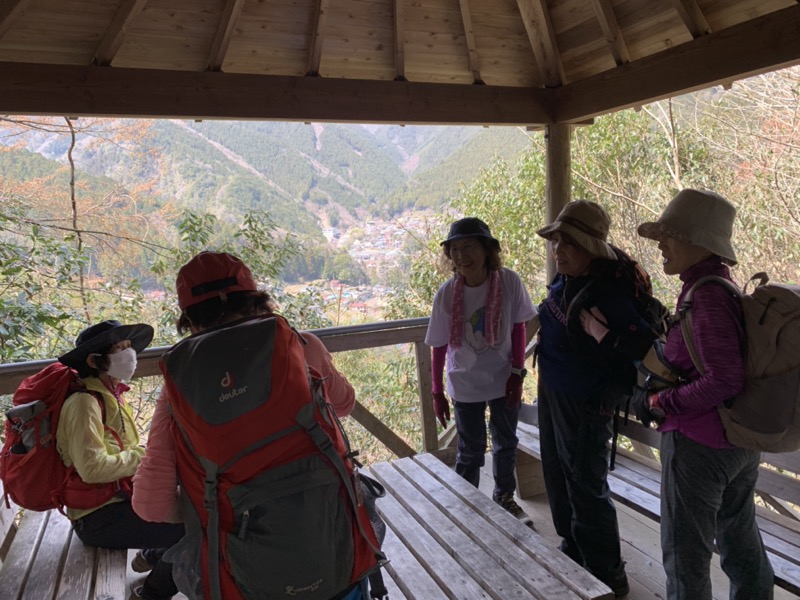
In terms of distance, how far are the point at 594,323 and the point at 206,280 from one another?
1422 millimetres

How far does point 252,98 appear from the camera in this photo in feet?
11.5

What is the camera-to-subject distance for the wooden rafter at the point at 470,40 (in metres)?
3.90

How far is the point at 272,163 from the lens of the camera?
1466 centimetres

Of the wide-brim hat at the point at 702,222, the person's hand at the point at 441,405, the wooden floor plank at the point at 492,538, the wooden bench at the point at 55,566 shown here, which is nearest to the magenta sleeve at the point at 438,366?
the person's hand at the point at 441,405

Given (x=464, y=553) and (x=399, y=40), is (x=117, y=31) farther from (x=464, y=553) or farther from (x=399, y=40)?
(x=464, y=553)

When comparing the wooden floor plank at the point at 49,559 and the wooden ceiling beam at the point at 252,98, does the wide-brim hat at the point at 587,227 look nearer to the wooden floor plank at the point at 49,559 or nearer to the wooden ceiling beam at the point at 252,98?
the wooden ceiling beam at the point at 252,98

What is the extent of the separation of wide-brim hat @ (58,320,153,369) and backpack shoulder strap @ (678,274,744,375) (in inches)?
79.3

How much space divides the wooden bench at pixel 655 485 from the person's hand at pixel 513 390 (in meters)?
0.50

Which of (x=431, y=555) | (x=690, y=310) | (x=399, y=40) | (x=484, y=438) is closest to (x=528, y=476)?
(x=484, y=438)

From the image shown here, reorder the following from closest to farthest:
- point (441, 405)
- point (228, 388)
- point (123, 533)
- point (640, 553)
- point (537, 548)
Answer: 1. point (228, 388)
2. point (537, 548)
3. point (123, 533)
4. point (640, 553)
5. point (441, 405)

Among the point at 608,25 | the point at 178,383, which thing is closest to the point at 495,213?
the point at 608,25

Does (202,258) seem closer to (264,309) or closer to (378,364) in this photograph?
(264,309)

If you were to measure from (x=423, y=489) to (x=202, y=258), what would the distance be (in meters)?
1.53

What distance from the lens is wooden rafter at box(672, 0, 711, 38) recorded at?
123 inches
